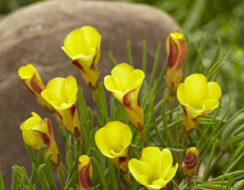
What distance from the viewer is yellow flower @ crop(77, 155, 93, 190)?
1.75 feet

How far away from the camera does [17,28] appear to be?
1.19m

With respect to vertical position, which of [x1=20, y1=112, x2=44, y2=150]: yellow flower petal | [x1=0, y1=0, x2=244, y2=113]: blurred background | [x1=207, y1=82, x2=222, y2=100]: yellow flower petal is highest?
[x1=207, y1=82, x2=222, y2=100]: yellow flower petal

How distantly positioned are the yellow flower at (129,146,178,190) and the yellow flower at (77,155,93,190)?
0.06 m

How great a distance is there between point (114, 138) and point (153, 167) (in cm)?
6

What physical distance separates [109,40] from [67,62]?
0.13 meters

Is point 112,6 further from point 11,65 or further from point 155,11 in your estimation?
point 11,65

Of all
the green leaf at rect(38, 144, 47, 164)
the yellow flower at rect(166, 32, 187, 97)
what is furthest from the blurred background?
the green leaf at rect(38, 144, 47, 164)

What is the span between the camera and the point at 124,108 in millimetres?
559

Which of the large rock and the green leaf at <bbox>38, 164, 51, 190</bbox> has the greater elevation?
the green leaf at <bbox>38, 164, 51, 190</bbox>

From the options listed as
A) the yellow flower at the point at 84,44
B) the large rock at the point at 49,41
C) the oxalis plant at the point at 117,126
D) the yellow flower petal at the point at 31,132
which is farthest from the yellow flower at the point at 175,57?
the large rock at the point at 49,41

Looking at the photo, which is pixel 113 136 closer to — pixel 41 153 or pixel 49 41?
pixel 41 153

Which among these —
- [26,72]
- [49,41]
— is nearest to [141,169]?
[26,72]

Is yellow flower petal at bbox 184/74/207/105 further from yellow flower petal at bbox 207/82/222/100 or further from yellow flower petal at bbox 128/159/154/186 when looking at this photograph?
yellow flower petal at bbox 128/159/154/186

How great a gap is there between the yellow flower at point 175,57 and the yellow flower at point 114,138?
0.14 meters
